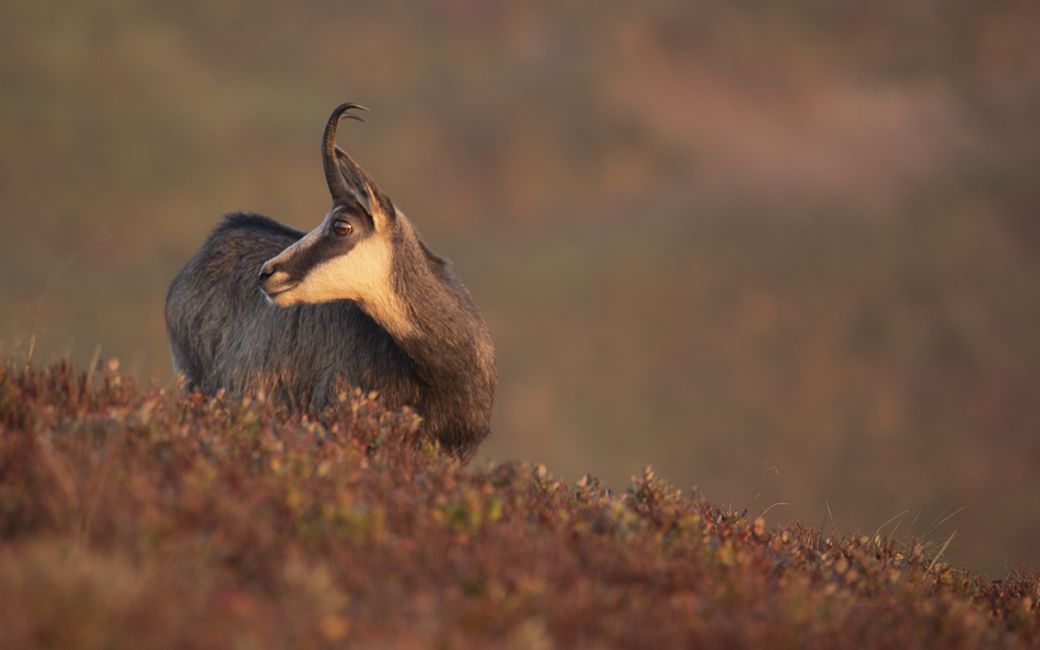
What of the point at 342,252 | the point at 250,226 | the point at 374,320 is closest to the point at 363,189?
the point at 342,252

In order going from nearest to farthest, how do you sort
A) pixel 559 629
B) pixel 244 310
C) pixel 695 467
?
pixel 559 629 < pixel 244 310 < pixel 695 467

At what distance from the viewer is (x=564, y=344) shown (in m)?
135

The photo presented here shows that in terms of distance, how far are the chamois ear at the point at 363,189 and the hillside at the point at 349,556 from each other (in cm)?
294

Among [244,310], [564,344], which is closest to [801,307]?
[564,344]

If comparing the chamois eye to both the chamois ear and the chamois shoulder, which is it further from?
the chamois shoulder

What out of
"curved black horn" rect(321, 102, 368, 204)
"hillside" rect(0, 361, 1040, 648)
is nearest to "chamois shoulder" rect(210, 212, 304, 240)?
"curved black horn" rect(321, 102, 368, 204)

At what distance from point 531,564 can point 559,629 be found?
66 centimetres

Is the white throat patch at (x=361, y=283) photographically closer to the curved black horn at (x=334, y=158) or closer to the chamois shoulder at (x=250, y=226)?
the curved black horn at (x=334, y=158)

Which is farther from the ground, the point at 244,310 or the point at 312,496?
the point at 244,310

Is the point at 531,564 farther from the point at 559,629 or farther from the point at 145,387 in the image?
the point at 145,387

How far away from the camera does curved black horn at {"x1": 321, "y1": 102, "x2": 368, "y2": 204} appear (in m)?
9.98

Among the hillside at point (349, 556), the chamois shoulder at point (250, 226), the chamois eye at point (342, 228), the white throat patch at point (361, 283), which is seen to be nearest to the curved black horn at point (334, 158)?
the chamois eye at point (342, 228)

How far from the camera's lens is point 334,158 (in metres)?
10.2

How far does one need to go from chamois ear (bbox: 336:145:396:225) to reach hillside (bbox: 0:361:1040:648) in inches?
116
